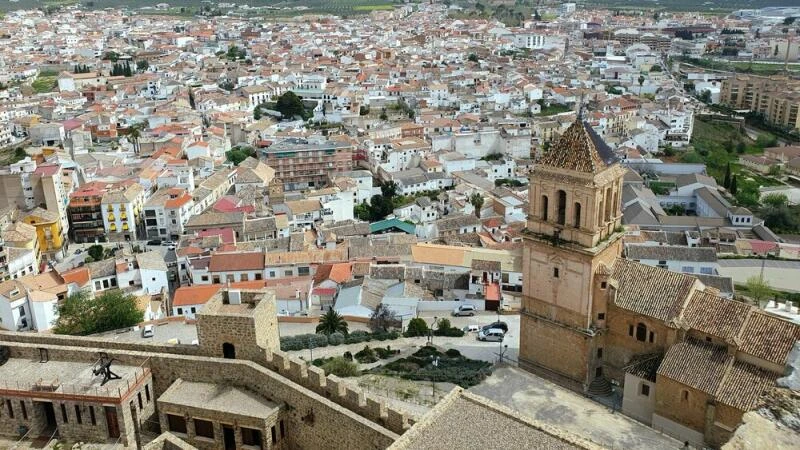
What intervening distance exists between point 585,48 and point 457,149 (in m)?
69.9

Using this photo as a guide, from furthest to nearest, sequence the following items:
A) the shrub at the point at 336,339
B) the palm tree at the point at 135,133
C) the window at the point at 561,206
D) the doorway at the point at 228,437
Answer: the palm tree at the point at 135,133
the shrub at the point at 336,339
the window at the point at 561,206
the doorway at the point at 228,437

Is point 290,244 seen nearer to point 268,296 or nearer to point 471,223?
point 471,223

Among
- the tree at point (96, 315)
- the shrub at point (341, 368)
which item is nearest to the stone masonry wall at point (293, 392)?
the shrub at point (341, 368)

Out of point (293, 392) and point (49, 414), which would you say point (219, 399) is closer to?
point (293, 392)

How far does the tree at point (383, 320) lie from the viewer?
1003 inches

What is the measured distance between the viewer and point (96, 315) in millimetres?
25203

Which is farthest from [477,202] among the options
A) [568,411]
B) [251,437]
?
[251,437]

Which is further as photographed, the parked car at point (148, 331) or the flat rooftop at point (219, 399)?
the parked car at point (148, 331)

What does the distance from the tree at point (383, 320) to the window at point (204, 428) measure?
1281 cm

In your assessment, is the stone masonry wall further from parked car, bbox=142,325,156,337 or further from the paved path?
parked car, bbox=142,325,156,337

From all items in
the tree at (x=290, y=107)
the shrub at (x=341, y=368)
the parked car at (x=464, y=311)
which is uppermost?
the tree at (x=290, y=107)

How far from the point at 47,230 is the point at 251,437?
31.2 metres

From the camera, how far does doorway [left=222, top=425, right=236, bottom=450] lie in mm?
12539

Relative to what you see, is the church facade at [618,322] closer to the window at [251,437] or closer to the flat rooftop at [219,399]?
the flat rooftop at [219,399]
